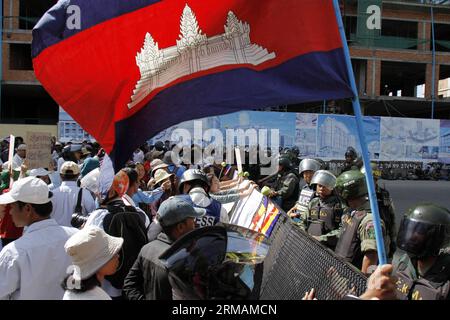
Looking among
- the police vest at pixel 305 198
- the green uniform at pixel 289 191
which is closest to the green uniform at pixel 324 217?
the police vest at pixel 305 198

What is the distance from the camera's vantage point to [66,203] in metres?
4.83

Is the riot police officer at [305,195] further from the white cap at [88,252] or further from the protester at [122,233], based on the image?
the white cap at [88,252]

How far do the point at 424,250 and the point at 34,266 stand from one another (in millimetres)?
2217

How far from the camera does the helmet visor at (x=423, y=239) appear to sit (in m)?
2.35

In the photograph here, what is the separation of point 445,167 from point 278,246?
2343 cm

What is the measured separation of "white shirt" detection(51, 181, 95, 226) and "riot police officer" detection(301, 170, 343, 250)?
7.74 feet

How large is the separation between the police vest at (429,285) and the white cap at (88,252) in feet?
4.92

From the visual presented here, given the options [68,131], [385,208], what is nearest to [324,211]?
[385,208]

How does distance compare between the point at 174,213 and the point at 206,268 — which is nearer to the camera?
the point at 206,268

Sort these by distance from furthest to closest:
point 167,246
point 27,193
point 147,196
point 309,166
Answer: point 309,166 < point 147,196 < point 27,193 < point 167,246

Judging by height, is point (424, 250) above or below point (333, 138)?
below

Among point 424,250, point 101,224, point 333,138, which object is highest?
point 333,138

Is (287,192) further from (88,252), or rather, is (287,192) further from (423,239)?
(88,252)
